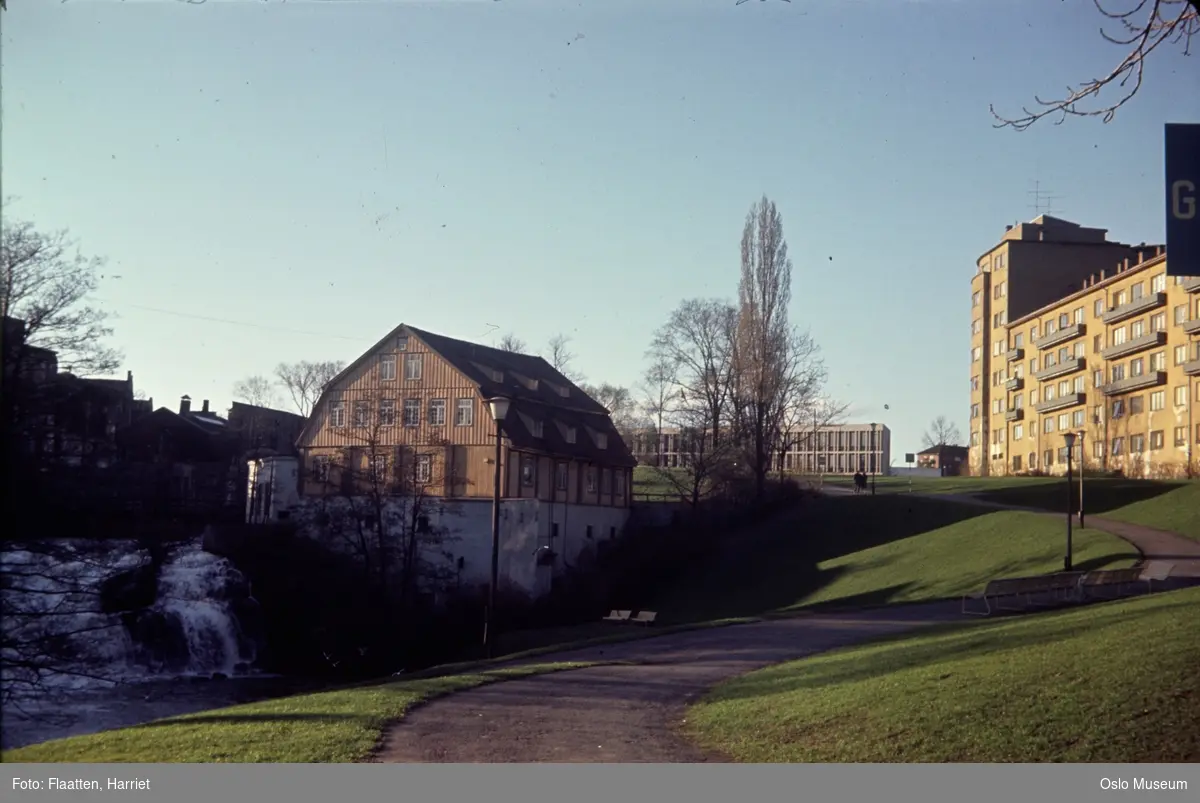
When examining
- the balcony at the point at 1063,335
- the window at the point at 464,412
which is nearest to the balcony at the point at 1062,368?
the balcony at the point at 1063,335

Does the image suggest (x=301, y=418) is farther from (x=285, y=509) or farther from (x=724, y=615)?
(x=724, y=615)

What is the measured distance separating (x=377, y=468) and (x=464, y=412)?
367 cm

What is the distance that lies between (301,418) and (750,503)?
24.7 m

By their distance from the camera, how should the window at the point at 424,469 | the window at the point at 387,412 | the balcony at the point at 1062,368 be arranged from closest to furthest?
the window at the point at 387,412
the window at the point at 424,469
the balcony at the point at 1062,368

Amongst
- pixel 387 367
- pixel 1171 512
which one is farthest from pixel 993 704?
pixel 1171 512

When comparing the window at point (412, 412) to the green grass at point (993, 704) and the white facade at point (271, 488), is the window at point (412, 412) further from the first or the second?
the green grass at point (993, 704)

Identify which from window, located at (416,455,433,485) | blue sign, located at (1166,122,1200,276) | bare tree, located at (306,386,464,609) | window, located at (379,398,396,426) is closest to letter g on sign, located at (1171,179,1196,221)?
blue sign, located at (1166,122,1200,276)

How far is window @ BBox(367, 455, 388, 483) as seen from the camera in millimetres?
37469

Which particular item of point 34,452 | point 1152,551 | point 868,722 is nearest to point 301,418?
point 34,452

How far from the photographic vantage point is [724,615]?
3631 cm

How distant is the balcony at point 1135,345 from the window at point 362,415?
25808mm

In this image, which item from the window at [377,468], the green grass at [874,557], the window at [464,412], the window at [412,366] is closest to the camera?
the green grass at [874,557]

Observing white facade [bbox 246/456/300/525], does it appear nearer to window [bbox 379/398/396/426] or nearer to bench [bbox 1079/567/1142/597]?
window [bbox 379/398/396/426]

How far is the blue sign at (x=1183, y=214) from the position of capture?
9.59 m
